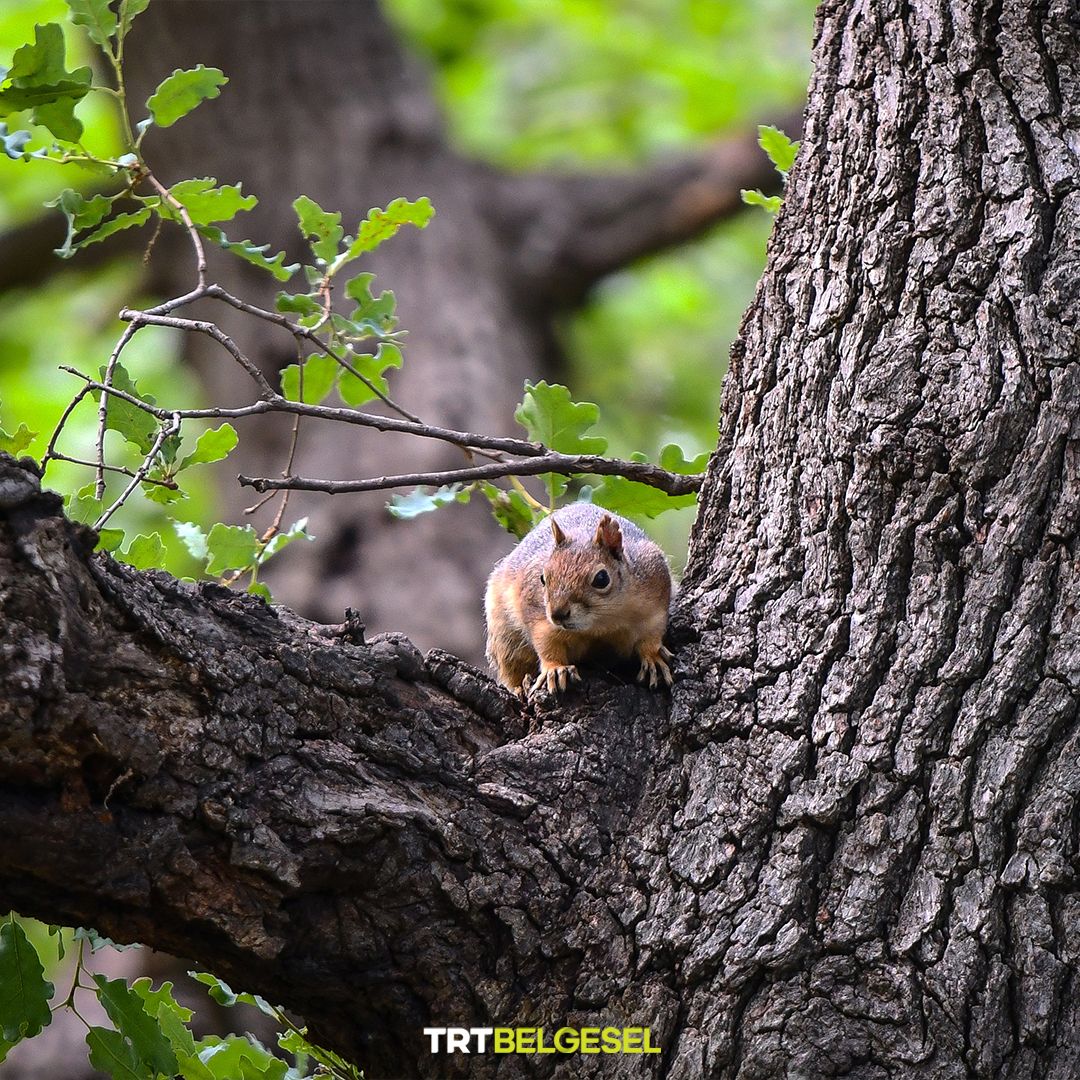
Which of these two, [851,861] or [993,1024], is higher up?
[851,861]

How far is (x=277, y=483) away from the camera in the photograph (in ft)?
8.09

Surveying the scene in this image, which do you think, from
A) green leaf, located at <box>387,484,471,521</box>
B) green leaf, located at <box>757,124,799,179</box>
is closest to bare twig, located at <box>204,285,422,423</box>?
green leaf, located at <box>387,484,471,521</box>

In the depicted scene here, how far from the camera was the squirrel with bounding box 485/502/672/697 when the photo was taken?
3131mm

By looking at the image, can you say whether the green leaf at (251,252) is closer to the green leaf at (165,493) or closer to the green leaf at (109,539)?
the green leaf at (165,493)

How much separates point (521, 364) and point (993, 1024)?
4.61 meters

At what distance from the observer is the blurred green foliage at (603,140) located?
7641mm

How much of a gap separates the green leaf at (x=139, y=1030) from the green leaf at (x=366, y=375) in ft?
4.64

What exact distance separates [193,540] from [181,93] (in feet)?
3.06

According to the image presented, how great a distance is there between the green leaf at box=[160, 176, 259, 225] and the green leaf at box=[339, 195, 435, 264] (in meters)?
0.26

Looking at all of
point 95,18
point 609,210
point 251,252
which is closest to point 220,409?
point 251,252

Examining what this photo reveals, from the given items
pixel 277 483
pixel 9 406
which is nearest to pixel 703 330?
pixel 9 406

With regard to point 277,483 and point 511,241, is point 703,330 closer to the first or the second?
point 511,241

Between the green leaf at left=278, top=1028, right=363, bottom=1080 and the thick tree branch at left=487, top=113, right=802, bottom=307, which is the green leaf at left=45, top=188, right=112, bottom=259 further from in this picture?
the thick tree branch at left=487, top=113, right=802, bottom=307

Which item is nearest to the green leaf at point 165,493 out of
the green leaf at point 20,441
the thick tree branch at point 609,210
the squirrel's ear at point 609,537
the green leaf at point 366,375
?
the green leaf at point 20,441
